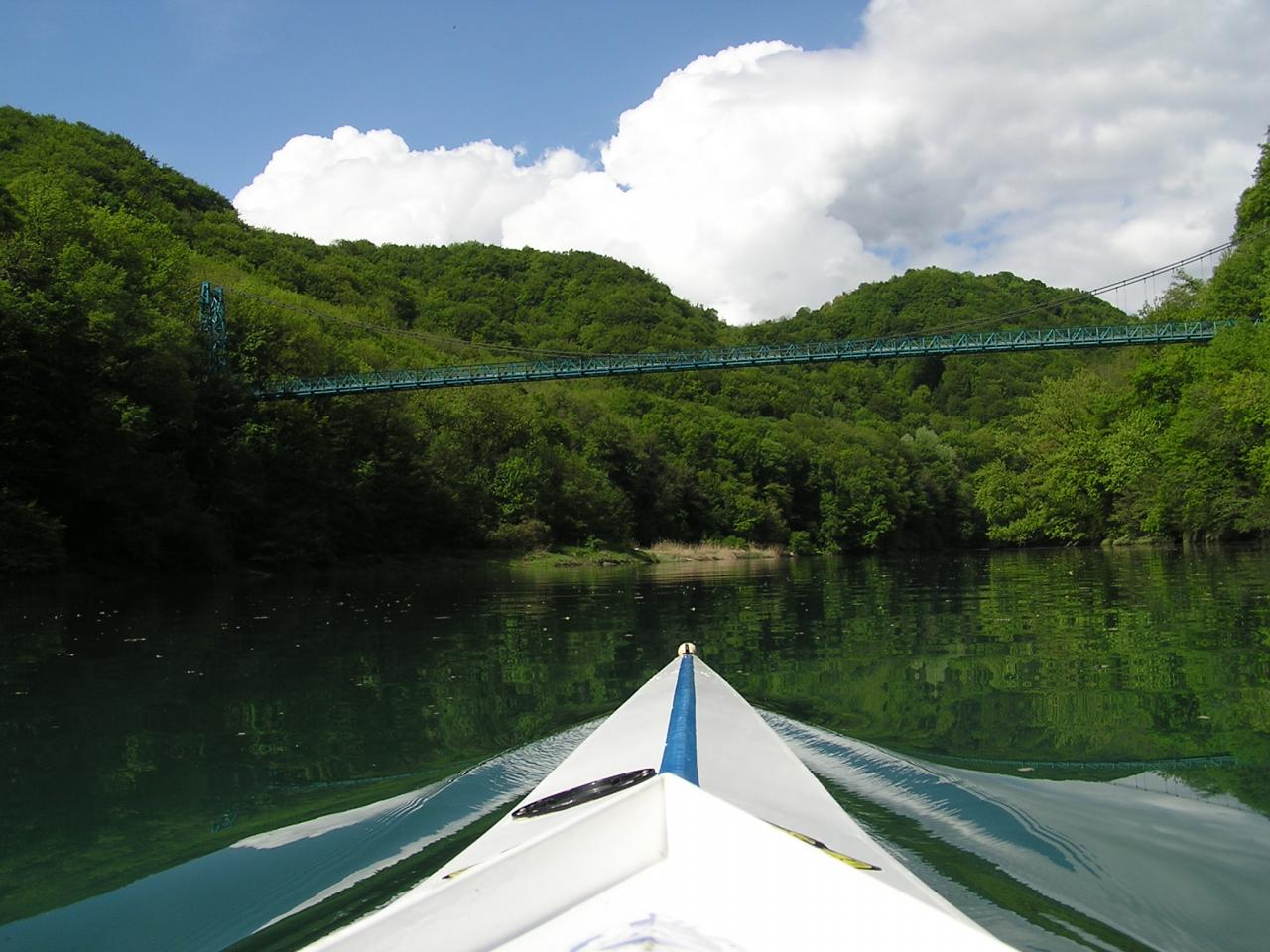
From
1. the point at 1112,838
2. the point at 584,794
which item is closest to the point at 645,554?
the point at 1112,838

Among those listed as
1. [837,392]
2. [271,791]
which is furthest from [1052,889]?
[837,392]

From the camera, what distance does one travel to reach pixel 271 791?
4.21 meters

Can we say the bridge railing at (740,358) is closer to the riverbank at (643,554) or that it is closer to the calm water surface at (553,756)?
the riverbank at (643,554)

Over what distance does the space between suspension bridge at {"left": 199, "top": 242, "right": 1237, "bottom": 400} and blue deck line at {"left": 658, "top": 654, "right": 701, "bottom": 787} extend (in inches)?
1408

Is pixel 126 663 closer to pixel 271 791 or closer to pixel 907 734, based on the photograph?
pixel 271 791

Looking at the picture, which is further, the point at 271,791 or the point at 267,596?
the point at 267,596

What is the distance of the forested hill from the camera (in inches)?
958

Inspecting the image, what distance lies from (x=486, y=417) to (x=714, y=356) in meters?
12.5

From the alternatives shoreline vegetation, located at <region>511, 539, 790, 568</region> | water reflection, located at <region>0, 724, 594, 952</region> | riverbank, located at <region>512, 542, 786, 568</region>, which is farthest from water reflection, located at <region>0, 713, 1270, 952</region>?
riverbank, located at <region>512, 542, 786, 568</region>

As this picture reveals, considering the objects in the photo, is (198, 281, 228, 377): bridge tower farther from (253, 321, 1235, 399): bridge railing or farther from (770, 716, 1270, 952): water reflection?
(770, 716, 1270, 952): water reflection

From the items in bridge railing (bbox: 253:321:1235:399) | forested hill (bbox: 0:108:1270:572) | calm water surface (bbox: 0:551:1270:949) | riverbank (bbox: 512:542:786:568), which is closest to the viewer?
calm water surface (bbox: 0:551:1270:949)

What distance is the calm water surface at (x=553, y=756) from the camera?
2848mm

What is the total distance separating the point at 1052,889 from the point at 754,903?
177 cm

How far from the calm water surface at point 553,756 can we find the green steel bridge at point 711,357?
2907cm
